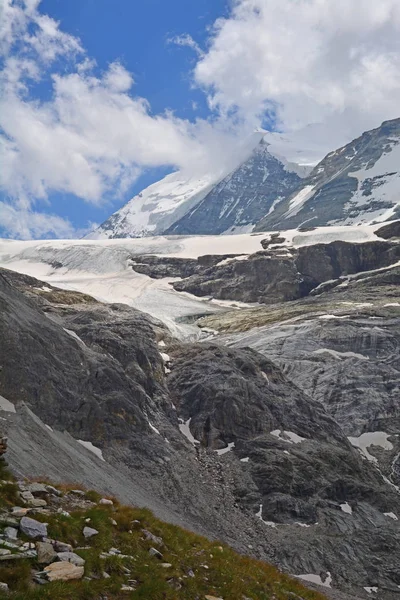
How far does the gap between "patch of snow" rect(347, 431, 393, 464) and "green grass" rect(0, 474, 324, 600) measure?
44.4m

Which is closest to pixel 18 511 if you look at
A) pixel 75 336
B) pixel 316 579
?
pixel 316 579

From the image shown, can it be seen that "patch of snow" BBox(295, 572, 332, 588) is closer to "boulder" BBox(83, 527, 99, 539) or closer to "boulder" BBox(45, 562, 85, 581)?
"boulder" BBox(83, 527, 99, 539)

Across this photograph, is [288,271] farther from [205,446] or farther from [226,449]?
[205,446]

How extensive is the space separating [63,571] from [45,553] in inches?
18.1

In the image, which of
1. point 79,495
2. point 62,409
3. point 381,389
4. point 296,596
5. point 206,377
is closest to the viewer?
point 79,495

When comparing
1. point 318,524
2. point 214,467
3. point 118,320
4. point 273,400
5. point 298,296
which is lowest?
point 318,524

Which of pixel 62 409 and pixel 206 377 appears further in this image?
pixel 206 377

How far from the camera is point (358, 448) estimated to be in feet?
191

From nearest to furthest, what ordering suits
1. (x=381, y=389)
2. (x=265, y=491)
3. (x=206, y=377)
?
(x=265, y=491), (x=206, y=377), (x=381, y=389)

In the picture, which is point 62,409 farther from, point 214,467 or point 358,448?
point 358,448

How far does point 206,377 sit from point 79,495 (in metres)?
39.0

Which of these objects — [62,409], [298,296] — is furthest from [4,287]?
[298,296]

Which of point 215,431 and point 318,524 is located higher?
point 215,431

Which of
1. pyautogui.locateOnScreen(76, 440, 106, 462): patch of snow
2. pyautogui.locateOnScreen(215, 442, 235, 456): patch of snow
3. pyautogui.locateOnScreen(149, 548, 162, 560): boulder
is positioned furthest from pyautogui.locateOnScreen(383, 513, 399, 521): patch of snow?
pyautogui.locateOnScreen(149, 548, 162, 560): boulder
